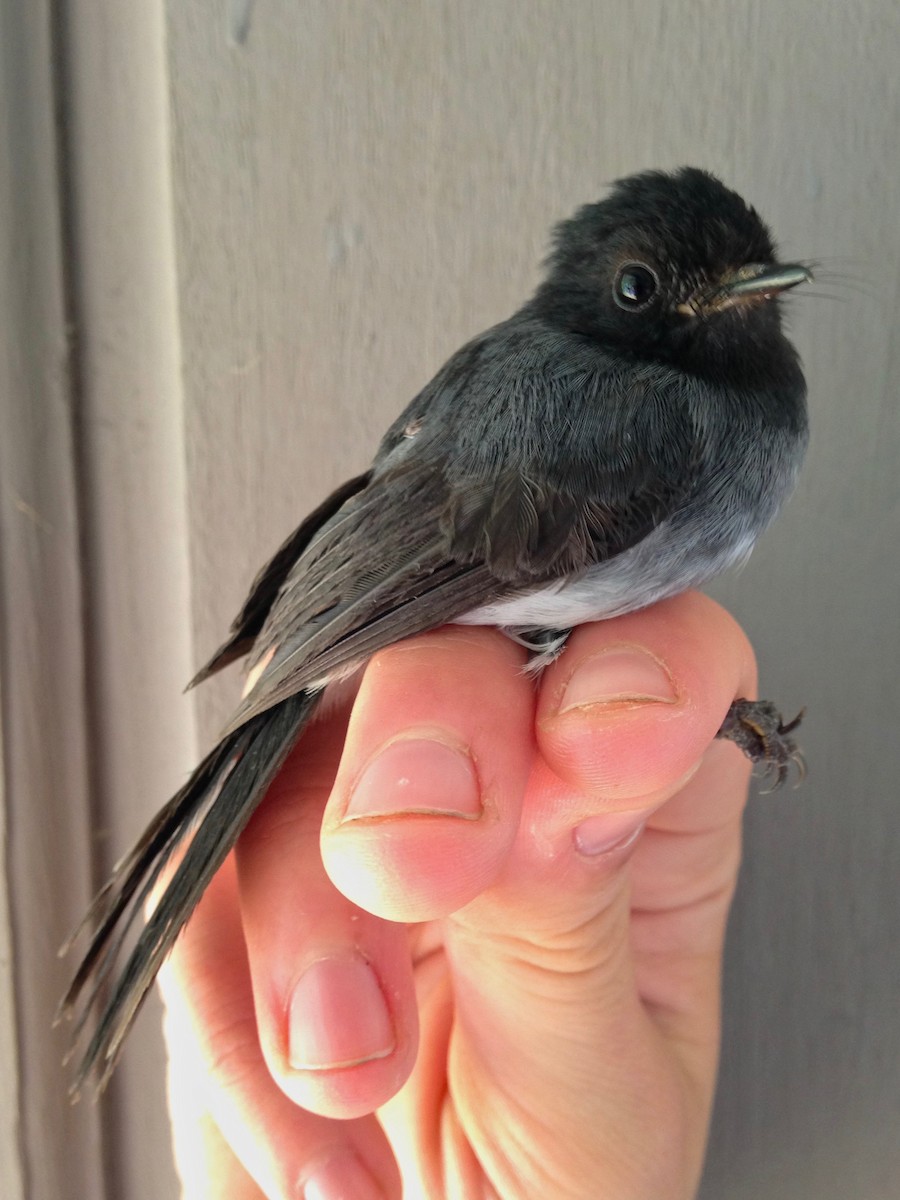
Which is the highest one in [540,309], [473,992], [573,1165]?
[540,309]

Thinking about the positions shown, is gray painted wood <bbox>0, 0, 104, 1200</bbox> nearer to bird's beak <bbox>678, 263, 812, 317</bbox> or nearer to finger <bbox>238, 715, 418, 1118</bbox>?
finger <bbox>238, 715, 418, 1118</bbox>

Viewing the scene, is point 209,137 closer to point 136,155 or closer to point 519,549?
point 136,155

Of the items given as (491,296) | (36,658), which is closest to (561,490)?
(491,296)

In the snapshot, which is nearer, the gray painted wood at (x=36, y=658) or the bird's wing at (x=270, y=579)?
the bird's wing at (x=270, y=579)

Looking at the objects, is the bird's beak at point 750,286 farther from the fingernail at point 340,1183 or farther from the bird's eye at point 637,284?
the fingernail at point 340,1183

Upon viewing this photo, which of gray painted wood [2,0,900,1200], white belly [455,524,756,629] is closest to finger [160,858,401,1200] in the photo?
gray painted wood [2,0,900,1200]

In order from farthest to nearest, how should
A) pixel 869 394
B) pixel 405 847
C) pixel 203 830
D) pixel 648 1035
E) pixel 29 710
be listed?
pixel 29 710 < pixel 869 394 < pixel 648 1035 < pixel 203 830 < pixel 405 847

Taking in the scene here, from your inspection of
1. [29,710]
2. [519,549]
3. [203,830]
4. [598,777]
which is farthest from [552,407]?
[29,710]

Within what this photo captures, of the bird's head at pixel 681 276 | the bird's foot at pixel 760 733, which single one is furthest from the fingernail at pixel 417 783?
the bird's head at pixel 681 276
